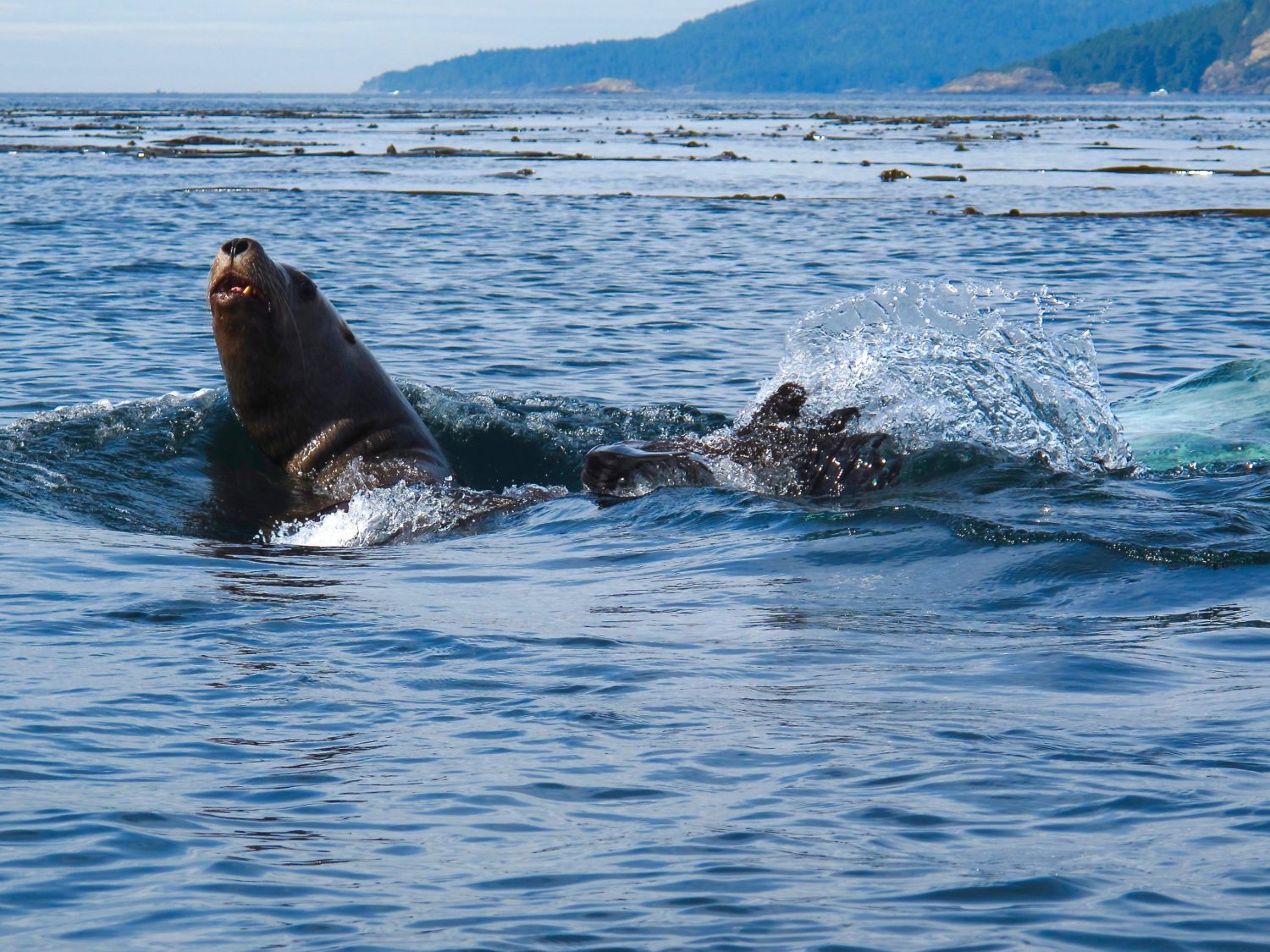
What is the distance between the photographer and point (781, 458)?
882cm

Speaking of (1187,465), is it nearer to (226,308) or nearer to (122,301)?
(226,308)

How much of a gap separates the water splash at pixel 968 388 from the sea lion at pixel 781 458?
0.26 m

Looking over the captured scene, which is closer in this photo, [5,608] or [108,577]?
[5,608]

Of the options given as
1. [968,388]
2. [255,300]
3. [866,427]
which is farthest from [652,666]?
[968,388]

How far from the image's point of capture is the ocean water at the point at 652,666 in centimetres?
397

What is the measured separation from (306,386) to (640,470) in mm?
2027

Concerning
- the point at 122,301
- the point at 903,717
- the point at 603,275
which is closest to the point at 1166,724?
the point at 903,717

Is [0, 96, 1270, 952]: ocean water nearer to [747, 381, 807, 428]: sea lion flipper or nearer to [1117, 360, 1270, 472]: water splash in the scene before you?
[1117, 360, 1270, 472]: water splash

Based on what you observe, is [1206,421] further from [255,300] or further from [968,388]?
[255,300]

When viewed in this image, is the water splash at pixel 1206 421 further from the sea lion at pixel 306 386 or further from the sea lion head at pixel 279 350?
the sea lion head at pixel 279 350

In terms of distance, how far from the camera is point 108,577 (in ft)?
24.5

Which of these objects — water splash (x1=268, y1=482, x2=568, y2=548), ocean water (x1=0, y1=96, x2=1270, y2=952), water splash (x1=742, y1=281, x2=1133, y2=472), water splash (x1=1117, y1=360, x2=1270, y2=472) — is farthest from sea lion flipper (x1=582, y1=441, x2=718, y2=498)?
water splash (x1=1117, y1=360, x2=1270, y2=472)

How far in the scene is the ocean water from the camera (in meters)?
3.97

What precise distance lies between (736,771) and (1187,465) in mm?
5546
